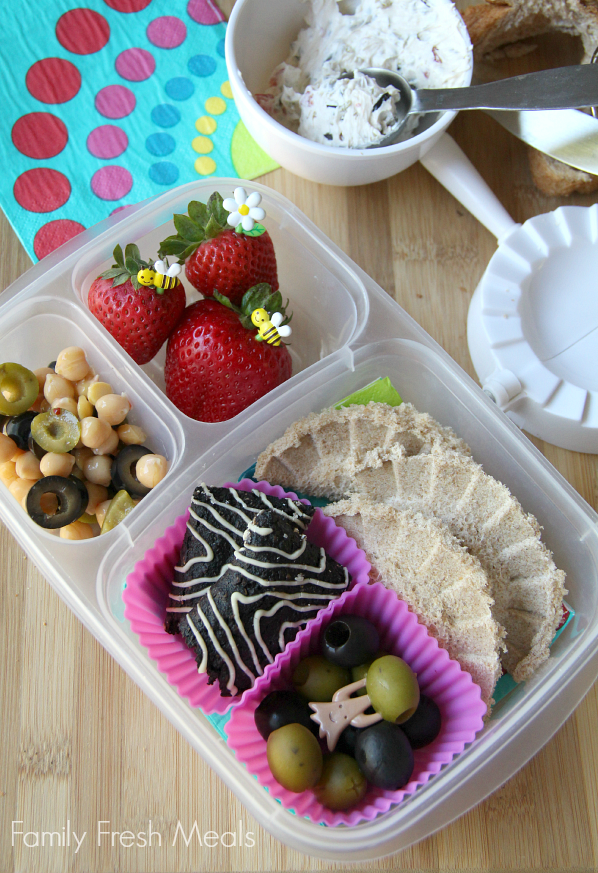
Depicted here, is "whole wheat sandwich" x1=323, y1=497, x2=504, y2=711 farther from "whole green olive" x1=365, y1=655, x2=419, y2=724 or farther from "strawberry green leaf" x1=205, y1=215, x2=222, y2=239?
"strawberry green leaf" x1=205, y1=215, x2=222, y2=239

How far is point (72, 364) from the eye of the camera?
94 centimetres

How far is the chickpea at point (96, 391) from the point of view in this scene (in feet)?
3.02

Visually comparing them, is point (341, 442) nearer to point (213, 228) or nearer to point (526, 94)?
point (213, 228)

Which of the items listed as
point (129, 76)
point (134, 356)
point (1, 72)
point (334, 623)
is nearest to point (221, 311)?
point (134, 356)

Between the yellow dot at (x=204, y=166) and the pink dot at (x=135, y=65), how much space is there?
0.67 ft

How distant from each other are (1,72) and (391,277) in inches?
32.0

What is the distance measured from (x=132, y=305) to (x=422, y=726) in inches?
26.7

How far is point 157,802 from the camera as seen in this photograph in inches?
35.9

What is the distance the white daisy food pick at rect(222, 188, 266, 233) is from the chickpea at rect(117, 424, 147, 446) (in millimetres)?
323

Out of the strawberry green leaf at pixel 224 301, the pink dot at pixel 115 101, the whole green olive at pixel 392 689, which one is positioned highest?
the pink dot at pixel 115 101

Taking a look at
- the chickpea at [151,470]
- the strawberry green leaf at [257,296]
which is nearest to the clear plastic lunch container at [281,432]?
the chickpea at [151,470]

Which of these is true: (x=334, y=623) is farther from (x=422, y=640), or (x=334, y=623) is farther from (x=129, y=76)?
(x=129, y=76)

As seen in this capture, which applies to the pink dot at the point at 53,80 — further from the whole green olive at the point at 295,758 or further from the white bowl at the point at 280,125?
the whole green olive at the point at 295,758
